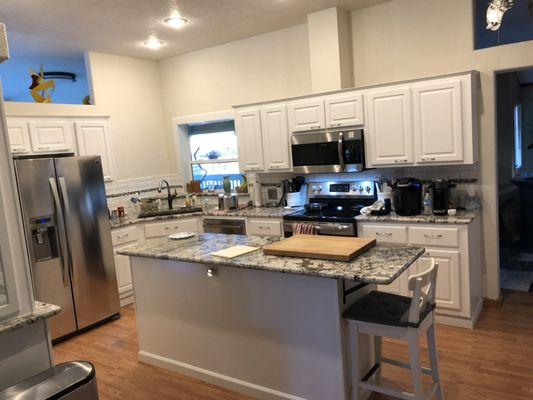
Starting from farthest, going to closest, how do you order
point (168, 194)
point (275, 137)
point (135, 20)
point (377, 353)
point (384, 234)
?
point (168, 194) < point (275, 137) < point (135, 20) < point (384, 234) < point (377, 353)

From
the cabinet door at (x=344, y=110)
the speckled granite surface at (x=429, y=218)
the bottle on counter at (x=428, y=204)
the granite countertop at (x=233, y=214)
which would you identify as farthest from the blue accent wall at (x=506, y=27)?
the granite countertop at (x=233, y=214)

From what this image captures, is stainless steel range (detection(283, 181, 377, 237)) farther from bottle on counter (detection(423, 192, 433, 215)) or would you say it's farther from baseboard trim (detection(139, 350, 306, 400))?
baseboard trim (detection(139, 350, 306, 400))

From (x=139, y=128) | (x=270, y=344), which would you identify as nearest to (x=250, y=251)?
(x=270, y=344)

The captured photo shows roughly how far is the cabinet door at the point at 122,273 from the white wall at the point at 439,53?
130 inches

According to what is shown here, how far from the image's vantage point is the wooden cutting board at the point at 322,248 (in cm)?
246

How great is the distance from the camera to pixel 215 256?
2.76 m

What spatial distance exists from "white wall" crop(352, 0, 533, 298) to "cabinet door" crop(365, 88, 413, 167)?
52cm

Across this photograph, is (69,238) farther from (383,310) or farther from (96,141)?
(383,310)

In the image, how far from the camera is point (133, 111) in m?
5.70

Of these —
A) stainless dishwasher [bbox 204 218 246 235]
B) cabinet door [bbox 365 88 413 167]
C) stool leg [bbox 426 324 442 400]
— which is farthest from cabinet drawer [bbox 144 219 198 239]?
stool leg [bbox 426 324 442 400]

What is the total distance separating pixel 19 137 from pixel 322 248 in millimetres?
3461

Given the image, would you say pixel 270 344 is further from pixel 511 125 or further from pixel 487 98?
pixel 511 125

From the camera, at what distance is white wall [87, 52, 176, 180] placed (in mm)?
5352

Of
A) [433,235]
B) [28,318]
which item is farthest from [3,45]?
[433,235]
